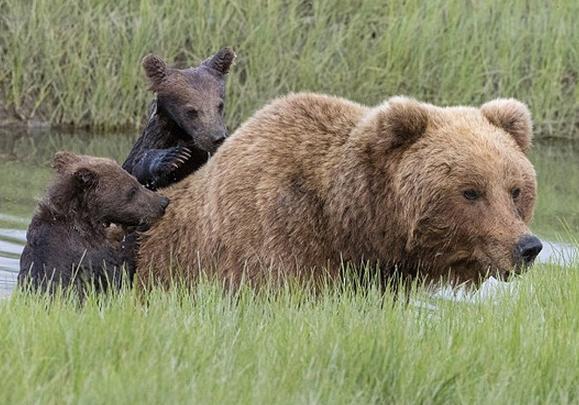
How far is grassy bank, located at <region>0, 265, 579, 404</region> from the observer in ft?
13.1

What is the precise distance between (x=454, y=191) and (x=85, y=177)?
180 centimetres

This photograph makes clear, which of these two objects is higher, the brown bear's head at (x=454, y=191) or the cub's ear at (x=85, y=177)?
the brown bear's head at (x=454, y=191)

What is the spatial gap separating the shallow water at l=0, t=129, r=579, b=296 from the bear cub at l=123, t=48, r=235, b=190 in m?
1.18

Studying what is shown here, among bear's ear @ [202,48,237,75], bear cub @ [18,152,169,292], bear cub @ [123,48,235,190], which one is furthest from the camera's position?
bear's ear @ [202,48,237,75]

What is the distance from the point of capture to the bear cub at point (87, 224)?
6207 millimetres

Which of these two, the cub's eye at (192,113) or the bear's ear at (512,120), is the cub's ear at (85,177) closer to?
the cub's eye at (192,113)

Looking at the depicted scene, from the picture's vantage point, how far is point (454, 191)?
18.2ft

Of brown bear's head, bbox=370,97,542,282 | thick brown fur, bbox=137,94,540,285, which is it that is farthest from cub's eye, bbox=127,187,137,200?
brown bear's head, bbox=370,97,542,282

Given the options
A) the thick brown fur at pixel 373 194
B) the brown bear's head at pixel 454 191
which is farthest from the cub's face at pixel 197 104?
the brown bear's head at pixel 454 191

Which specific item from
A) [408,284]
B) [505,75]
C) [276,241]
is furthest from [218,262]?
[505,75]

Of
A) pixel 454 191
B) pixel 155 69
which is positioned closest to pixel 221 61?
pixel 155 69

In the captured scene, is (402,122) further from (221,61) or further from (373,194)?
(221,61)

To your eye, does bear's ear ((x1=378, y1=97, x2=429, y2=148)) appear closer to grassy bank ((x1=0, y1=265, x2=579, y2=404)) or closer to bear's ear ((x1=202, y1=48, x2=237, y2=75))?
grassy bank ((x1=0, y1=265, x2=579, y2=404))

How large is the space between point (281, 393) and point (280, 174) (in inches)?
75.3
